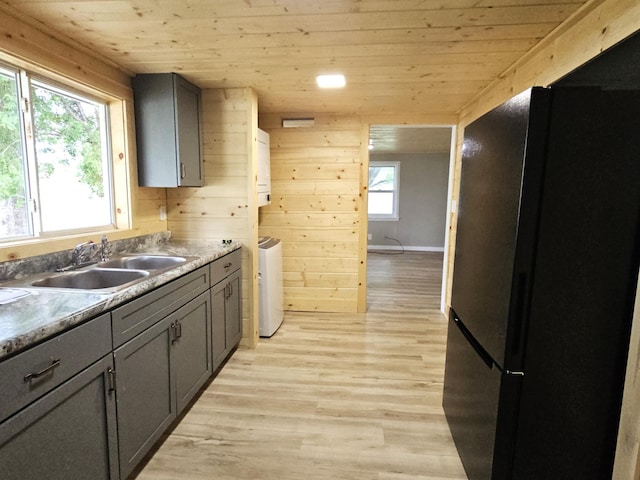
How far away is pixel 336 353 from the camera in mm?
2941

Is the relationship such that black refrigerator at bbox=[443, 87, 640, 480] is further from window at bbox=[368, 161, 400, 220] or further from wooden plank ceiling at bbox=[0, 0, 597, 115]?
window at bbox=[368, 161, 400, 220]

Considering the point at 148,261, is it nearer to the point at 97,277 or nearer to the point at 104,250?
the point at 104,250

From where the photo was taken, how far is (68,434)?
3.84ft

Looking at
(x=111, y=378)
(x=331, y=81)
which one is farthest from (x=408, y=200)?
(x=111, y=378)

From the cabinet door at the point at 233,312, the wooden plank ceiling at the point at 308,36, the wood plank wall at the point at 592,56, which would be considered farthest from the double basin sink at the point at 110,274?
the wood plank wall at the point at 592,56

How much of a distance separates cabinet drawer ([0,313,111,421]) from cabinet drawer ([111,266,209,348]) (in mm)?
70

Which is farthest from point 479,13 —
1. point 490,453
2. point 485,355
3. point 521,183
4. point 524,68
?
point 490,453

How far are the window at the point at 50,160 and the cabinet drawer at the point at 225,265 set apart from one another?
851 millimetres

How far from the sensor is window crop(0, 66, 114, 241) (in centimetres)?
176

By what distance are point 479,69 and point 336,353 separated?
244 cm

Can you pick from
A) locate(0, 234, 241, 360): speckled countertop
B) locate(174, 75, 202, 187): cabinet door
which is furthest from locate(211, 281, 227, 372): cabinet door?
locate(174, 75, 202, 187): cabinet door

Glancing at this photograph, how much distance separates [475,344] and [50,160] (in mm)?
2544

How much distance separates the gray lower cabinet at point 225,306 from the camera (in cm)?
240

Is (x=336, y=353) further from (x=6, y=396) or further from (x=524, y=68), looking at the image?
(x=524, y=68)
